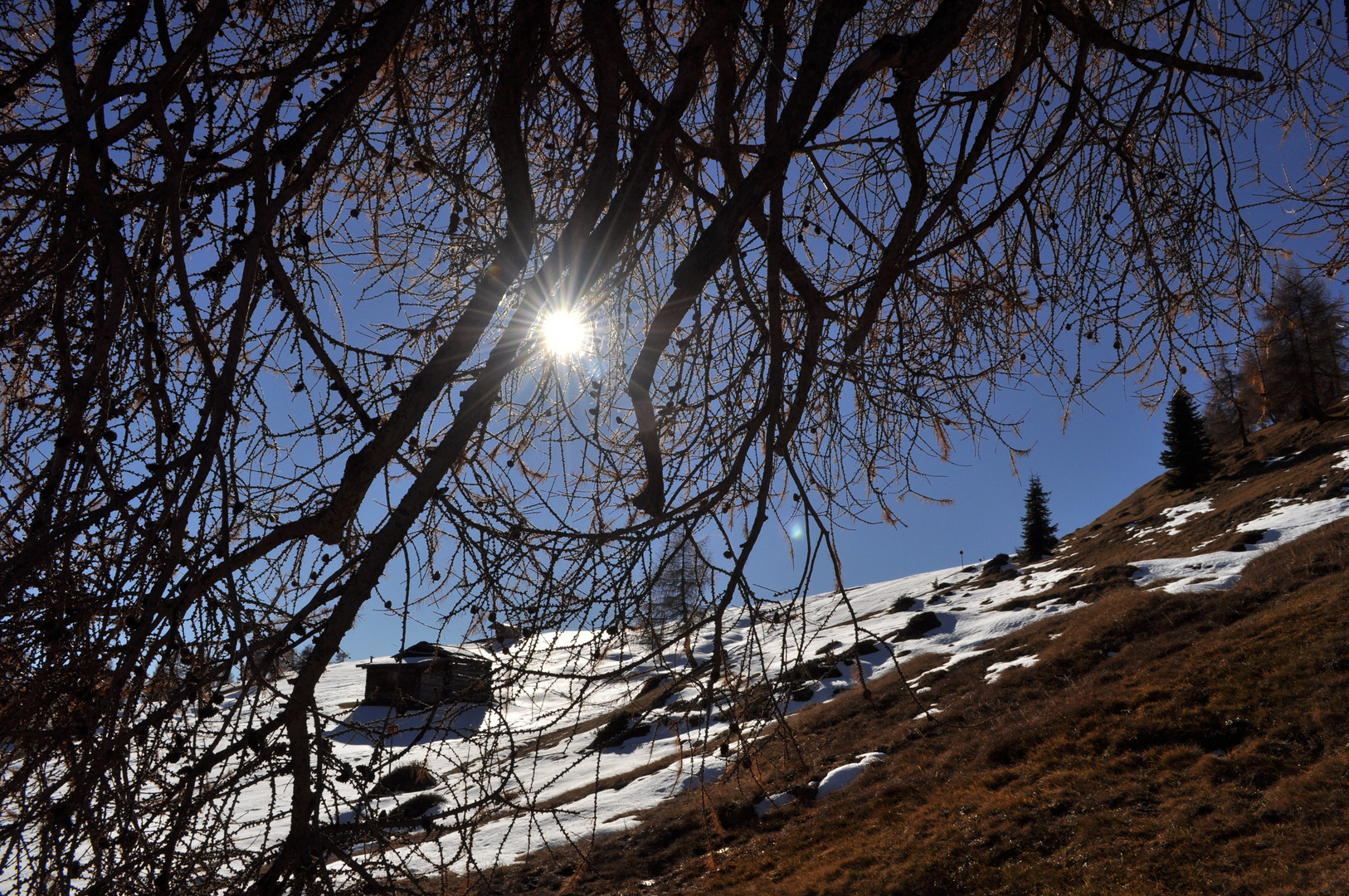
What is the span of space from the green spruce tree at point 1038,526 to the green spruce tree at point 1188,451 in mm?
5662

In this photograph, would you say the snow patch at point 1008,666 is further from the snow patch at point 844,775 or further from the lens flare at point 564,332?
the lens flare at point 564,332

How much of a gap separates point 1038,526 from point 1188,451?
24.7 ft

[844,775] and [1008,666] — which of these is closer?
[844,775]

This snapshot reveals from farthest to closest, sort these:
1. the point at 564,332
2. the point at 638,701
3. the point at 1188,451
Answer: the point at 1188,451, the point at 564,332, the point at 638,701

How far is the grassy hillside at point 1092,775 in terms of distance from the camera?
786 cm

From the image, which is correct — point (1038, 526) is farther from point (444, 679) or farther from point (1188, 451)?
point (444, 679)

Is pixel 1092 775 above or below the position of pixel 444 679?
below

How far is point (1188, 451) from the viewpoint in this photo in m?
35.1

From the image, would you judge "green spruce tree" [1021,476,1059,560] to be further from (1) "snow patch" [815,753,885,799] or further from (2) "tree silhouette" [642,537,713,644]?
(2) "tree silhouette" [642,537,713,644]

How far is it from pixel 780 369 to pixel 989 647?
19128mm

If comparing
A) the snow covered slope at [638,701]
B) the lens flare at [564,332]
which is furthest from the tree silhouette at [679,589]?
the lens flare at [564,332]

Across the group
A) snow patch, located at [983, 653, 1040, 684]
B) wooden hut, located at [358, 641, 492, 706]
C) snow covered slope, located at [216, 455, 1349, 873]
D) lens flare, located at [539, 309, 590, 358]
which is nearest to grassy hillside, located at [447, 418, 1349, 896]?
snow patch, located at [983, 653, 1040, 684]

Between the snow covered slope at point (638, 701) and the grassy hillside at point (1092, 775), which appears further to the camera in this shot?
the grassy hillside at point (1092, 775)

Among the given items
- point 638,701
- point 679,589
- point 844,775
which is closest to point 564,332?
point 679,589
